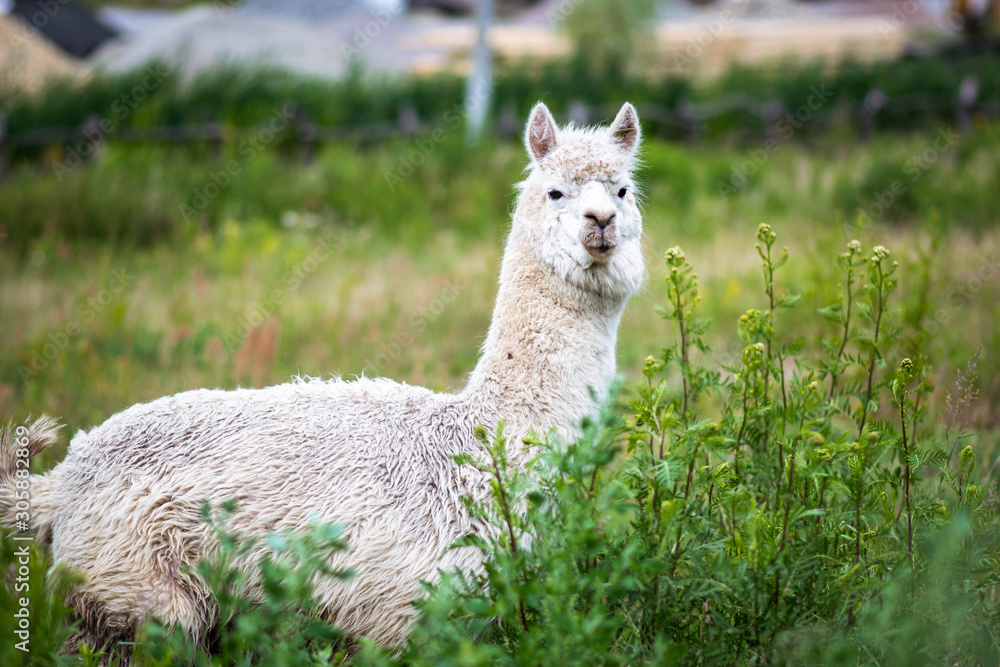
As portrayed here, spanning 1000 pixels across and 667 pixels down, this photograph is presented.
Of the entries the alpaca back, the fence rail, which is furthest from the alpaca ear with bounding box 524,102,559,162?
the fence rail

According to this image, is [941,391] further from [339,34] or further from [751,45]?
[339,34]

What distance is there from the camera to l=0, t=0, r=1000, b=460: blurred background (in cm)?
617

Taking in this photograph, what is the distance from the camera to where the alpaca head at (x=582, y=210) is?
3.08 meters

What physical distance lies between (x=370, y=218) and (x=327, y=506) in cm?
836

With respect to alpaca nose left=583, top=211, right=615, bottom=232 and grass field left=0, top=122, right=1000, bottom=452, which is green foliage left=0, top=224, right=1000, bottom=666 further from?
grass field left=0, top=122, right=1000, bottom=452

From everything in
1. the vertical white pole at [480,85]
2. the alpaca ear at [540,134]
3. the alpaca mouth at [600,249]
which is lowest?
the alpaca mouth at [600,249]

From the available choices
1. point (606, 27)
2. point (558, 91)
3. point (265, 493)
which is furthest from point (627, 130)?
point (606, 27)

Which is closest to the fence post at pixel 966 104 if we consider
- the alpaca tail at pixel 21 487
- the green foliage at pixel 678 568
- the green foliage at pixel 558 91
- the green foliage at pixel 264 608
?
the green foliage at pixel 558 91

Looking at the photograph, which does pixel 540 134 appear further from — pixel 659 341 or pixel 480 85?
pixel 480 85

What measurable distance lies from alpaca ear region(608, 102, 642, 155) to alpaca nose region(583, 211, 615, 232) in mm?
510

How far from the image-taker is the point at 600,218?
3.04m

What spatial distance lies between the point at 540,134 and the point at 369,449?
1.50 metres

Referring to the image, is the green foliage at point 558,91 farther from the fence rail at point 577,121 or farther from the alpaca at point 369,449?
the alpaca at point 369,449

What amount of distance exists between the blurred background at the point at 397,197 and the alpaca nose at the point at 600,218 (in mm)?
951
